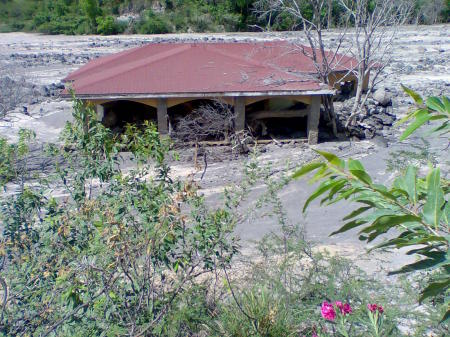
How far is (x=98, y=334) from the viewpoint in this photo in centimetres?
383

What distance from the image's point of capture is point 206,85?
14555 millimetres

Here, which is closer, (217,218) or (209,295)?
(217,218)

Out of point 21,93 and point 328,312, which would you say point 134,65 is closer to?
point 21,93

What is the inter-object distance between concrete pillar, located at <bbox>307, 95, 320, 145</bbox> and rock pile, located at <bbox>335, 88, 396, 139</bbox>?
4.86 ft

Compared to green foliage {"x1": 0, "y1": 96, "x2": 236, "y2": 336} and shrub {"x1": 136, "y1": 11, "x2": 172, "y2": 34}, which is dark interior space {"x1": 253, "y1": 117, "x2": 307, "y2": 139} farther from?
shrub {"x1": 136, "y1": 11, "x2": 172, "y2": 34}

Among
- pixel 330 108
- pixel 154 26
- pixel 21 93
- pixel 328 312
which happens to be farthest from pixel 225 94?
pixel 154 26

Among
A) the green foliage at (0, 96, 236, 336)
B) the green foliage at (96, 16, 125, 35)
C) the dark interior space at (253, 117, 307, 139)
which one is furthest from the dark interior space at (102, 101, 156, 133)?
the green foliage at (96, 16, 125, 35)

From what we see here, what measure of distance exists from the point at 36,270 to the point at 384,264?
18.0 feet

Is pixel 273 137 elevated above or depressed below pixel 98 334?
below

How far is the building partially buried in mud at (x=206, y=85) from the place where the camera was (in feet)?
46.6

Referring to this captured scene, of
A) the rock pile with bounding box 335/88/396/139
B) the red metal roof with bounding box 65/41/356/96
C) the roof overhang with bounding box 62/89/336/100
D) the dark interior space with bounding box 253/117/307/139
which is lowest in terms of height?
the dark interior space with bounding box 253/117/307/139

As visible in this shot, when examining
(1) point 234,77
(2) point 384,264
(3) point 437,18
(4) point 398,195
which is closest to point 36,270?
(4) point 398,195

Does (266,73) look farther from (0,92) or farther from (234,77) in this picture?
(0,92)

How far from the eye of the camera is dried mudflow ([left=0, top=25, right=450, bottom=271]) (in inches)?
369
